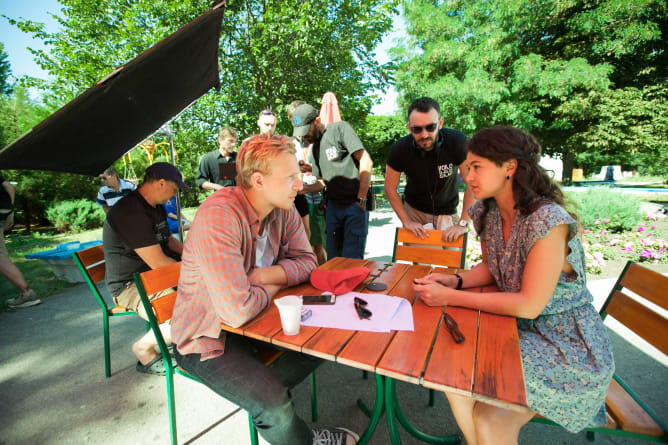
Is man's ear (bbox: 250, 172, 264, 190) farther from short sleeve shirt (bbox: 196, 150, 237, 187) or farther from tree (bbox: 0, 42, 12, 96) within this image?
tree (bbox: 0, 42, 12, 96)

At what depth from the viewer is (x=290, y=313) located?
125 centimetres

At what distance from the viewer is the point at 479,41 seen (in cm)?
1402

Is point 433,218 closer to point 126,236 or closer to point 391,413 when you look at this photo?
point 391,413

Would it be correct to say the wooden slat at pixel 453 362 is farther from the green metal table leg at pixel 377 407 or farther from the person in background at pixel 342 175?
the person in background at pixel 342 175

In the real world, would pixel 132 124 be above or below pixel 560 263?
above

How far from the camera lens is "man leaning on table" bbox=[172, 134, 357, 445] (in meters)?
1.40

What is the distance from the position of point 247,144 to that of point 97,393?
7.47 ft

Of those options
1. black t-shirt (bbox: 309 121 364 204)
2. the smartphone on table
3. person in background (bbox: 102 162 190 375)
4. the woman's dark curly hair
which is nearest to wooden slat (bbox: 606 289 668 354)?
the woman's dark curly hair

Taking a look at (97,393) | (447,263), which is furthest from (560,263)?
(97,393)

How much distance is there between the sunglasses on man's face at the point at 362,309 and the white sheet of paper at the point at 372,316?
16 mm

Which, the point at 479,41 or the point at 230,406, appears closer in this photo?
the point at 230,406

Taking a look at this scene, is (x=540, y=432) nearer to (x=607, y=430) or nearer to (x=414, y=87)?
(x=607, y=430)

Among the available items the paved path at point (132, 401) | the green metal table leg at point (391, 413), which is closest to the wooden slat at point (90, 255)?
the paved path at point (132, 401)

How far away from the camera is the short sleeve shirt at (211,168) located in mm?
4301
